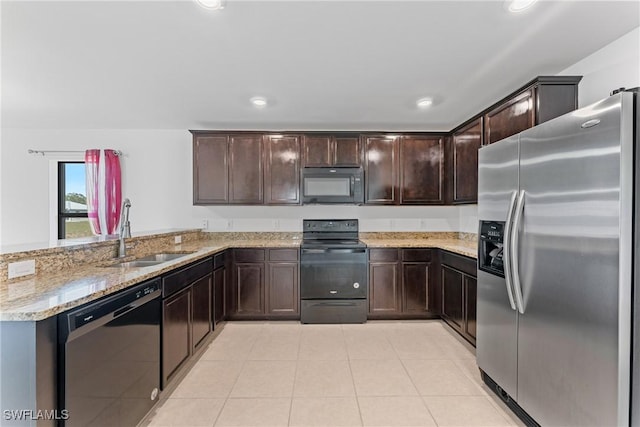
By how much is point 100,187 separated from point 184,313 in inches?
101

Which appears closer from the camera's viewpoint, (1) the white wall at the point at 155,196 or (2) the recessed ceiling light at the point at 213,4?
(2) the recessed ceiling light at the point at 213,4

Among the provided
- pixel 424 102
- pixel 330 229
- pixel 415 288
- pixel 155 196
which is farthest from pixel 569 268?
pixel 155 196

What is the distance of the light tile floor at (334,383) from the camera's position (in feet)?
6.03

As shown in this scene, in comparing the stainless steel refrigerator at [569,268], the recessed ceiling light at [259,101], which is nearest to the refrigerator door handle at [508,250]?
the stainless steel refrigerator at [569,268]

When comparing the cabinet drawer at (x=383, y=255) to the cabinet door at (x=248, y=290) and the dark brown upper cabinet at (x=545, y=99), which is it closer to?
the cabinet door at (x=248, y=290)

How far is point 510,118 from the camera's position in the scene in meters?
2.38

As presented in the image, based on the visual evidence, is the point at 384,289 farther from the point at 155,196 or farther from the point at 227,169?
the point at 155,196

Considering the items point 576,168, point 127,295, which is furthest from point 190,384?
point 576,168

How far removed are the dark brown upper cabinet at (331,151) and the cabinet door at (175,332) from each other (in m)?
2.09

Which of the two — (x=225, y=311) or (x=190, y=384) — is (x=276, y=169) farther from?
(x=190, y=384)

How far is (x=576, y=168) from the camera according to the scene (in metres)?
1.36

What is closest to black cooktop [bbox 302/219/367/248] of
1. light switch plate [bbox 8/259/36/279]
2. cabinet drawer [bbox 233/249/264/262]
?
cabinet drawer [bbox 233/249/264/262]

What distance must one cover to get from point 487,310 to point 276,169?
2.66 metres

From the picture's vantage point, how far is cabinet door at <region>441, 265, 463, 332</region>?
2.91 meters
